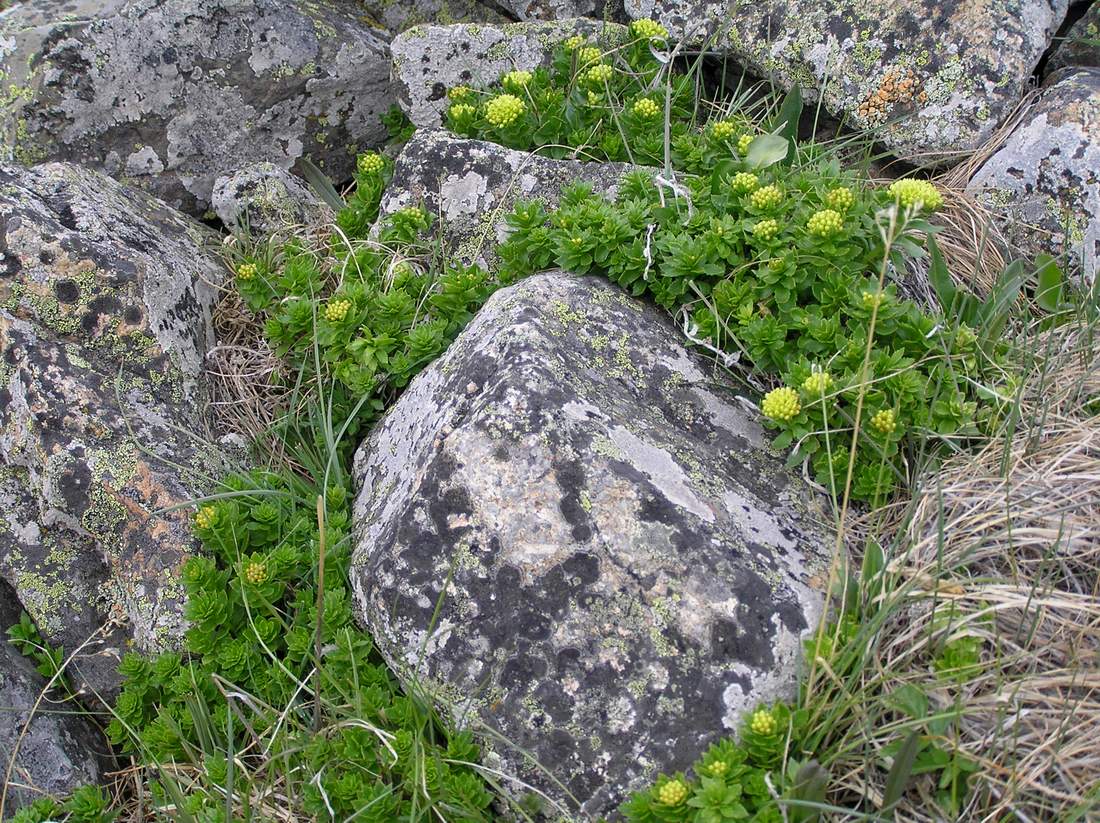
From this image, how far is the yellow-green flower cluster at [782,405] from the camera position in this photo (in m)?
3.11

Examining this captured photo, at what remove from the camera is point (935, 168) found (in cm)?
456

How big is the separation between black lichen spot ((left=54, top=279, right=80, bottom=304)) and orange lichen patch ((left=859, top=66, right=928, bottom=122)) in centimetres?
364

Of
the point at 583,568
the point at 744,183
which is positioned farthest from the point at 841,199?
the point at 583,568

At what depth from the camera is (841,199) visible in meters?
3.41

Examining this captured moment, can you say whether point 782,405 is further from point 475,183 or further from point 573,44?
point 573,44

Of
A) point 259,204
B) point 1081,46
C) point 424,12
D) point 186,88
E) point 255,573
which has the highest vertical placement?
point 1081,46

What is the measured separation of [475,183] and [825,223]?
1706mm

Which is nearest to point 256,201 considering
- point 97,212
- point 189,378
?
point 97,212

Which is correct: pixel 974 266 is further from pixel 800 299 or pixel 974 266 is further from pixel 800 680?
pixel 800 680

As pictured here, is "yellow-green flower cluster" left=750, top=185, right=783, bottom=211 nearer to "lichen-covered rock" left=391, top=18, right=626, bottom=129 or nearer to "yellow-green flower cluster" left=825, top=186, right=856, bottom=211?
"yellow-green flower cluster" left=825, top=186, right=856, bottom=211

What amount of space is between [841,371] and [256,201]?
306cm

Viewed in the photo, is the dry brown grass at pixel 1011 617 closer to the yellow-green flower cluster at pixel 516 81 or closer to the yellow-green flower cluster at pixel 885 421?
the yellow-green flower cluster at pixel 885 421

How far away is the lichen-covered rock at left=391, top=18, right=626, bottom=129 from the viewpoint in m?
4.94

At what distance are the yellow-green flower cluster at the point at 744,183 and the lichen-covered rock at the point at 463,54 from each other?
175cm
